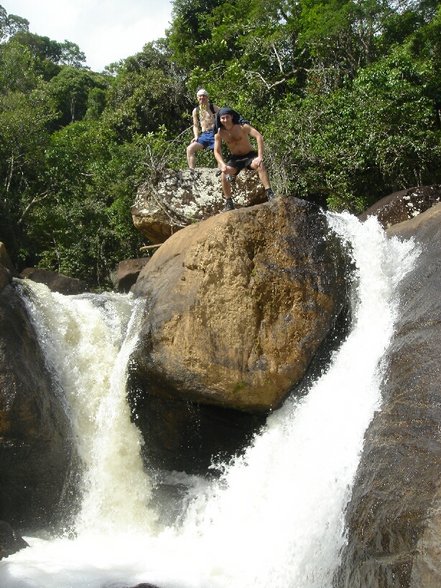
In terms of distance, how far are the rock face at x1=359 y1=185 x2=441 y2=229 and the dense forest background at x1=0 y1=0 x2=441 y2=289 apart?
86.2 inches

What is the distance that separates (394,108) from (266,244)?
748cm

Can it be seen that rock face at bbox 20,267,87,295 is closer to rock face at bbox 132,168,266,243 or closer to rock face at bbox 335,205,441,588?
rock face at bbox 132,168,266,243

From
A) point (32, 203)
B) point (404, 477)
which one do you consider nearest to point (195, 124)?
point (404, 477)

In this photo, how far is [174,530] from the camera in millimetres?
8773

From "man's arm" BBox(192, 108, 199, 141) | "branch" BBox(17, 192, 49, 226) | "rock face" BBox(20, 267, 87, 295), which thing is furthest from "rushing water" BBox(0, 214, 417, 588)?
"branch" BBox(17, 192, 49, 226)

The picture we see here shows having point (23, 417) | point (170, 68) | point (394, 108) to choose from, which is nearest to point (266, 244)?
point (23, 417)

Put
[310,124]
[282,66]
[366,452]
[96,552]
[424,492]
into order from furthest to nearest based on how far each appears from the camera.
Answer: [282,66]
[310,124]
[96,552]
[366,452]
[424,492]

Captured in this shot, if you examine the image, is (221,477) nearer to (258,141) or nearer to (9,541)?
(9,541)

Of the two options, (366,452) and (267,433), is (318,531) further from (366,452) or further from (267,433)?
(267,433)

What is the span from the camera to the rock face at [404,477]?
204 inches

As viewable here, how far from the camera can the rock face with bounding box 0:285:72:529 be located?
8648 millimetres

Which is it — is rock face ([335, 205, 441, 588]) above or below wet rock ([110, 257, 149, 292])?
below

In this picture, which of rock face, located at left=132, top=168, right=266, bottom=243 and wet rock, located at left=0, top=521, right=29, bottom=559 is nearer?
Result: wet rock, located at left=0, top=521, right=29, bottom=559

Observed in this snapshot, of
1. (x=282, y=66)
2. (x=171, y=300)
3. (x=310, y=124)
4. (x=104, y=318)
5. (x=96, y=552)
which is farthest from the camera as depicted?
(x=282, y=66)
